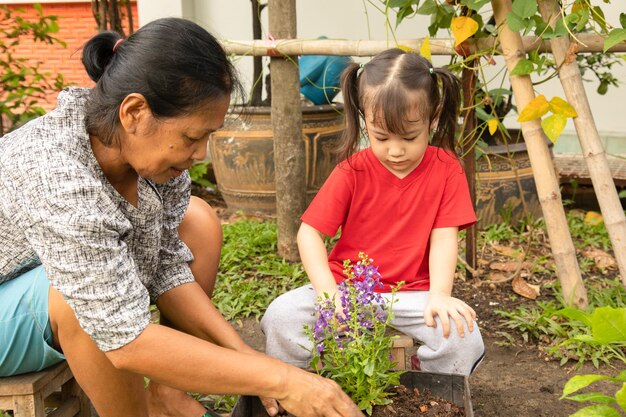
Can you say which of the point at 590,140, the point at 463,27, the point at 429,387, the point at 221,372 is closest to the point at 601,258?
the point at 590,140

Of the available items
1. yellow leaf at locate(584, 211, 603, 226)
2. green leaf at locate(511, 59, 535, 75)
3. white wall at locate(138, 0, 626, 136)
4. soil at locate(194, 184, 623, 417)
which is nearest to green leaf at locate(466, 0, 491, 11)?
green leaf at locate(511, 59, 535, 75)

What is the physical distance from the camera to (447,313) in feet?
7.24

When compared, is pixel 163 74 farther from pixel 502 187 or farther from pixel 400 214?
pixel 502 187

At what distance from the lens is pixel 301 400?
1.75 meters

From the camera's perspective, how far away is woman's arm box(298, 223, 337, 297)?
231 cm

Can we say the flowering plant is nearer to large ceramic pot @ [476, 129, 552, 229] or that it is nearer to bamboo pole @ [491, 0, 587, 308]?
bamboo pole @ [491, 0, 587, 308]

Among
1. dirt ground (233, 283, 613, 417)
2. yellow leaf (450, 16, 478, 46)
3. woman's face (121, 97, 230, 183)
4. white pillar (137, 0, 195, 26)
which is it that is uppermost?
white pillar (137, 0, 195, 26)

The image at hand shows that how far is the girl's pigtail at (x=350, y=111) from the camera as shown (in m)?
2.45

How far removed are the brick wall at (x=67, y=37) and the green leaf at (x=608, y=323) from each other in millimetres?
8152

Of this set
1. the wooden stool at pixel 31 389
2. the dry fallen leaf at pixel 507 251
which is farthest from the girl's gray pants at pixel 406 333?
the dry fallen leaf at pixel 507 251

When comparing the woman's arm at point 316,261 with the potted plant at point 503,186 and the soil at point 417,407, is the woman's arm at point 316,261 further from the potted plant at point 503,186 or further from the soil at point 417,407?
the potted plant at point 503,186

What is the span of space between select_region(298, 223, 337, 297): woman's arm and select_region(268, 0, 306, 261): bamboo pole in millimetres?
1371

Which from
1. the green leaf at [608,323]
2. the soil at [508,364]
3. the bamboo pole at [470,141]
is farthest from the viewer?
the bamboo pole at [470,141]

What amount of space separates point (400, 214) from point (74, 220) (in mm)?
1113
